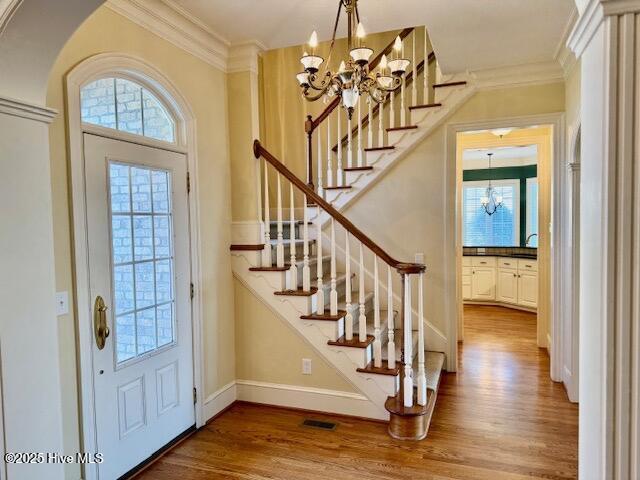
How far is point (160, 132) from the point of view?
2.76m

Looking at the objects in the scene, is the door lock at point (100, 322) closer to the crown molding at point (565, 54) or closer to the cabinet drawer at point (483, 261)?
the crown molding at point (565, 54)

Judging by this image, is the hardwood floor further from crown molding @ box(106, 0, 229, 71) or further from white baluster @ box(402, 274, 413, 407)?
crown molding @ box(106, 0, 229, 71)

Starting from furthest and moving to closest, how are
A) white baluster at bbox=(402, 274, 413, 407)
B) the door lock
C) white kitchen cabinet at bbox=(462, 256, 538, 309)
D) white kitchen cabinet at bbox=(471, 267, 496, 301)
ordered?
white kitchen cabinet at bbox=(471, 267, 496, 301) < white kitchen cabinet at bbox=(462, 256, 538, 309) < white baluster at bbox=(402, 274, 413, 407) < the door lock

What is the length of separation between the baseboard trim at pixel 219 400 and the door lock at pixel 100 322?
1.13 m

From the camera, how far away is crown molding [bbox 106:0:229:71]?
247 cm

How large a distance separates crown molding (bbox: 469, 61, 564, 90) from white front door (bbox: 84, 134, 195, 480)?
9.03 feet

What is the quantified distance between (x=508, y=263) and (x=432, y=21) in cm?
533

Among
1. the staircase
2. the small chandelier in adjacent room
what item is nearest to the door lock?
the staircase

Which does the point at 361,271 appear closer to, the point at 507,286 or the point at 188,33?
the point at 188,33

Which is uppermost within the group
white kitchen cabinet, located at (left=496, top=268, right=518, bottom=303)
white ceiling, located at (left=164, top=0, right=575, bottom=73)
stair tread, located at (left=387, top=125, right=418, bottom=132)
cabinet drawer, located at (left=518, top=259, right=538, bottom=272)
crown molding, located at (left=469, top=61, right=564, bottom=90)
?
white ceiling, located at (left=164, top=0, right=575, bottom=73)

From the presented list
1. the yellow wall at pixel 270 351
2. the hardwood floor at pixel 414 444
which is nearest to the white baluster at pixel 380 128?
the yellow wall at pixel 270 351

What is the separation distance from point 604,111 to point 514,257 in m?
6.65

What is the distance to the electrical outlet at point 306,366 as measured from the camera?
3256 millimetres

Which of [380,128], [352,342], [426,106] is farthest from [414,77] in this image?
[352,342]
